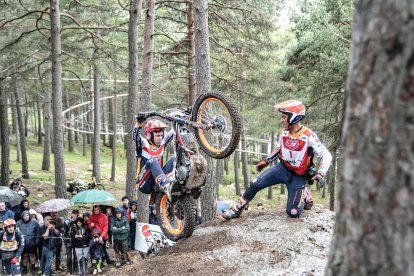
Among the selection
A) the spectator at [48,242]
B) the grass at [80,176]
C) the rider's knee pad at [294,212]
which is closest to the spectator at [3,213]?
the spectator at [48,242]

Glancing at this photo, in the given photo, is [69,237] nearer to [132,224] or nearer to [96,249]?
[96,249]

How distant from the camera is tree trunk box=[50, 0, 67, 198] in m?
13.9

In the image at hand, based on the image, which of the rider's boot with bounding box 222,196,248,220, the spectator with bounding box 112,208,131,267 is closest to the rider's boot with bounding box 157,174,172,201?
the rider's boot with bounding box 222,196,248,220

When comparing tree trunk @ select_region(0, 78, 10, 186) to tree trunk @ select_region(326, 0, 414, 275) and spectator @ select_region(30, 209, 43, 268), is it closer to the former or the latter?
spectator @ select_region(30, 209, 43, 268)

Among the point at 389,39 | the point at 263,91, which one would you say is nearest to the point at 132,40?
the point at 263,91

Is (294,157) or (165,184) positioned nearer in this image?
(294,157)

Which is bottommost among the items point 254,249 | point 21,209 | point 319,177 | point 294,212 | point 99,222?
point 99,222

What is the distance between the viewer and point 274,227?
289 inches

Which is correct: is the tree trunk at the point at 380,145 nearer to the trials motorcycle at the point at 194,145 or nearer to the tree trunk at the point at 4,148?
the trials motorcycle at the point at 194,145

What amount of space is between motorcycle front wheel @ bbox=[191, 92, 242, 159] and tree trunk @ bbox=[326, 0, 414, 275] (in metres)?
4.53

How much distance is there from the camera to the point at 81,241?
1071 centimetres

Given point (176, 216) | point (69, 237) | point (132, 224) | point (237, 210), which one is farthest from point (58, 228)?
point (237, 210)

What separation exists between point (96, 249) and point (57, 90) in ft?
19.7

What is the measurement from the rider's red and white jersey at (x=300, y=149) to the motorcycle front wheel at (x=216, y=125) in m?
1.13
